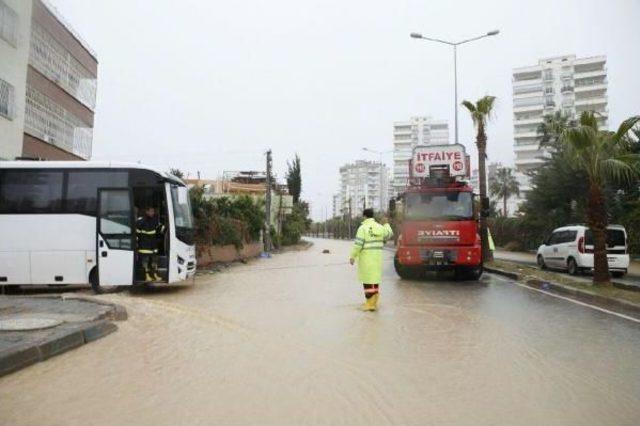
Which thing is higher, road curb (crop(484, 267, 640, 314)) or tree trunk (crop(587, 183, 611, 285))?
tree trunk (crop(587, 183, 611, 285))

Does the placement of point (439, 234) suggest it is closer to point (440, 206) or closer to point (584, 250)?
point (440, 206)

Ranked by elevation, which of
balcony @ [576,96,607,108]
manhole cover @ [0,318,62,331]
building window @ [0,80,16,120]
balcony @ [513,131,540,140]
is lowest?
manhole cover @ [0,318,62,331]

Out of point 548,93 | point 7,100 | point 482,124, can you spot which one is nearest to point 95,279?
point 7,100

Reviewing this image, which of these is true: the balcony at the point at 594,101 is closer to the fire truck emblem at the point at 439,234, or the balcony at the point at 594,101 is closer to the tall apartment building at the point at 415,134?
the tall apartment building at the point at 415,134

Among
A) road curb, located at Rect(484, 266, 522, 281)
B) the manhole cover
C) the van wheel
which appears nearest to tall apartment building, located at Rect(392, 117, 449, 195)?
the van wheel

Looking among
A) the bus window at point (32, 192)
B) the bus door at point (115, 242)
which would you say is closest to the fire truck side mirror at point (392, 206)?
the bus door at point (115, 242)

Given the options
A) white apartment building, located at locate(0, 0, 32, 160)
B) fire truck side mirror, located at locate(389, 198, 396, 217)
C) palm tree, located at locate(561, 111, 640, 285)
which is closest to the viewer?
palm tree, located at locate(561, 111, 640, 285)

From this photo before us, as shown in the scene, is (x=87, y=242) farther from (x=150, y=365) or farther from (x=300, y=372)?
(x=300, y=372)

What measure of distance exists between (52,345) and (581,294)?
11580 millimetres

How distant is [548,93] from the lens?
344ft

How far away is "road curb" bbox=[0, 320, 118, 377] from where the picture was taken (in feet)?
19.0

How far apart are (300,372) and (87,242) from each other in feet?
30.5

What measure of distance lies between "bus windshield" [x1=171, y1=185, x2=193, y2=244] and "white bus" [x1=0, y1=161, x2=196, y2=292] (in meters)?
0.24

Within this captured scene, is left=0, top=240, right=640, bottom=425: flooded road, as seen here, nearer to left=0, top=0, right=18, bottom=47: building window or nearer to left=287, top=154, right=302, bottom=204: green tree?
left=0, top=0, right=18, bottom=47: building window
